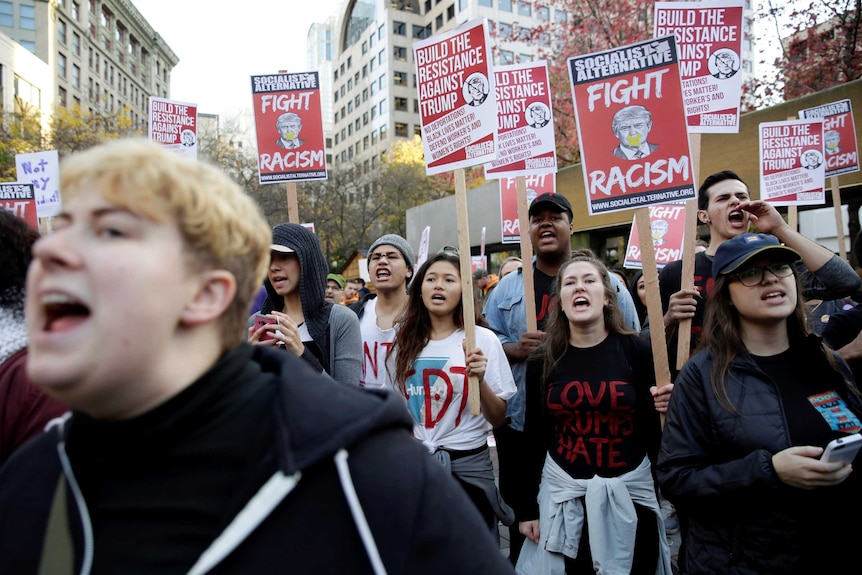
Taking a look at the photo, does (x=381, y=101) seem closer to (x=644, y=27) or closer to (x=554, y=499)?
(x=644, y=27)

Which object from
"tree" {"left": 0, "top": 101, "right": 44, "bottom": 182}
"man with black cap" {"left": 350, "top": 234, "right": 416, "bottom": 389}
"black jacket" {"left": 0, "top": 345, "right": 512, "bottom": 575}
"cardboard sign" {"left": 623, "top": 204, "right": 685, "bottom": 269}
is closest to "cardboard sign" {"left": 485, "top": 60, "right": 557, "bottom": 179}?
"man with black cap" {"left": 350, "top": 234, "right": 416, "bottom": 389}

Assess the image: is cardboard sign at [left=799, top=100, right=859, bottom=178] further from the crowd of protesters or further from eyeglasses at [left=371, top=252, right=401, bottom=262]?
eyeglasses at [left=371, top=252, right=401, bottom=262]

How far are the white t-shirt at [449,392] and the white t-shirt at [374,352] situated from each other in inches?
15.0

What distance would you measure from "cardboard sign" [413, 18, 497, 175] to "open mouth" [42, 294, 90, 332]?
2.71 metres

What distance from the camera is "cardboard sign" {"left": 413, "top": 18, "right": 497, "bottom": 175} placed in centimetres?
352

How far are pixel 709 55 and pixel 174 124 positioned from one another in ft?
16.7

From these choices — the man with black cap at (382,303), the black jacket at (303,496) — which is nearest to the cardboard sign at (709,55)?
the man with black cap at (382,303)

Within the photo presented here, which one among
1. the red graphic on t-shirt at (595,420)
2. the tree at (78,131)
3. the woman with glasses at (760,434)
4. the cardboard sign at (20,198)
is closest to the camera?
the woman with glasses at (760,434)

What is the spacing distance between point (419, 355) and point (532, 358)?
639 mm

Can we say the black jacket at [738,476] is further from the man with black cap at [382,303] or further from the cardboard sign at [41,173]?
the cardboard sign at [41,173]

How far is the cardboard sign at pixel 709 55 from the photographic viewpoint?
12.6ft

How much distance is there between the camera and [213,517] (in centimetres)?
98

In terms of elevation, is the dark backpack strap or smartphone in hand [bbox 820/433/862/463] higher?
the dark backpack strap

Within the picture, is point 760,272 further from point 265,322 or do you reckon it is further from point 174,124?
point 174,124
